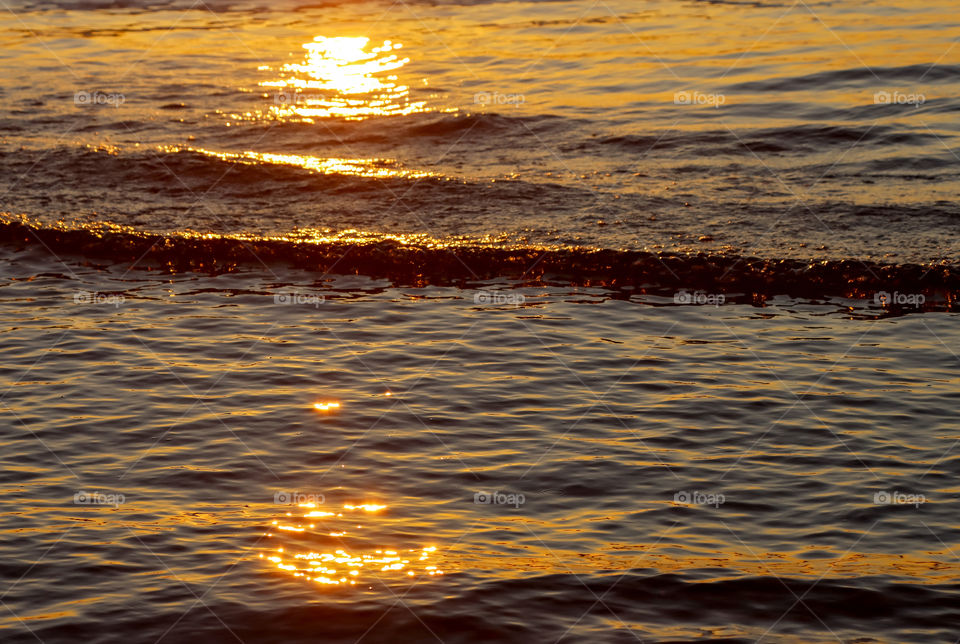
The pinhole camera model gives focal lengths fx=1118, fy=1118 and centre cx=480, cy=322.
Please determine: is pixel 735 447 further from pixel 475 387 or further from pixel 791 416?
pixel 475 387

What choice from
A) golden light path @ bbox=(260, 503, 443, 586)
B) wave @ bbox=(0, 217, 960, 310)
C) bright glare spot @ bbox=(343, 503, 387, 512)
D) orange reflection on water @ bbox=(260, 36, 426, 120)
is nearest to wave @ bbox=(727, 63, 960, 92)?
orange reflection on water @ bbox=(260, 36, 426, 120)

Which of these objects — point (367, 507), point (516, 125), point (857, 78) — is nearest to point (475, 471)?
point (367, 507)

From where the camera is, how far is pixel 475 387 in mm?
9336

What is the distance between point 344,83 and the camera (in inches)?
950

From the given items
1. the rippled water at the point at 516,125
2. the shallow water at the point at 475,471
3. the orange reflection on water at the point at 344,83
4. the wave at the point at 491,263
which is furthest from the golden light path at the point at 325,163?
the shallow water at the point at 475,471

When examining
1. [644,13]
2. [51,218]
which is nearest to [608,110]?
[644,13]

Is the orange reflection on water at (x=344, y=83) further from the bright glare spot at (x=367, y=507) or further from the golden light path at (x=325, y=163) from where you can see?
the bright glare spot at (x=367, y=507)

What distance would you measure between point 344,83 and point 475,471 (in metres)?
17.8

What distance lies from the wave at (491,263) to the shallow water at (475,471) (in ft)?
3.21

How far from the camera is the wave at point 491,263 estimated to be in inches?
496

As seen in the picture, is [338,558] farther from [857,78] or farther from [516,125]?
[857,78]

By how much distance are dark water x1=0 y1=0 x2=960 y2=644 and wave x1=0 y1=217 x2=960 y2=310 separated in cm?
6

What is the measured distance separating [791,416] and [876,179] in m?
8.93

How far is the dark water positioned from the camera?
6.27m
